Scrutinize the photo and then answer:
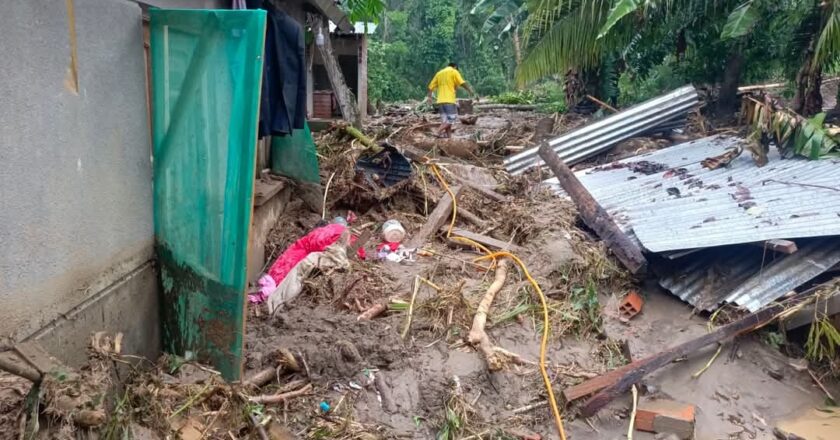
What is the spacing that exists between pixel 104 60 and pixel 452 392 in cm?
289

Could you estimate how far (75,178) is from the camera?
317 centimetres

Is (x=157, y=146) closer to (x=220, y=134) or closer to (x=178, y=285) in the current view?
(x=220, y=134)

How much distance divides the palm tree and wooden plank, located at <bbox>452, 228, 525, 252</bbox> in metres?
3.19

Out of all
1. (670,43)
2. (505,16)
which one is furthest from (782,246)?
(505,16)

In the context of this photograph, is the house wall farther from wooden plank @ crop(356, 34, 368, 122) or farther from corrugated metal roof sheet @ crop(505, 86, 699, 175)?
corrugated metal roof sheet @ crop(505, 86, 699, 175)

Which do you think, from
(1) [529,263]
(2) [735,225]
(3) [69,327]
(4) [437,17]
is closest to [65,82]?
(3) [69,327]

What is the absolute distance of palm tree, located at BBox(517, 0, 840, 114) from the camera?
308 inches

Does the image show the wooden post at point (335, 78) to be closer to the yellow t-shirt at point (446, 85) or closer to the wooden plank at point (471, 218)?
the wooden plank at point (471, 218)

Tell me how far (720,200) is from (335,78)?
5738mm

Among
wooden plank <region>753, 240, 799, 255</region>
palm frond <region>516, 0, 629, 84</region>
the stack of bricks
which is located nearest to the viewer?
the stack of bricks

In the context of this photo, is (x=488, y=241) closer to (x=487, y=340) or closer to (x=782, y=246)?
(x=487, y=340)

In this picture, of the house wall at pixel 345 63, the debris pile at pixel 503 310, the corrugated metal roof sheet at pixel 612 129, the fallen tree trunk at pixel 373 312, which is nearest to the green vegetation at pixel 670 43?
the corrugated metal roof sheet at pixel 612 129

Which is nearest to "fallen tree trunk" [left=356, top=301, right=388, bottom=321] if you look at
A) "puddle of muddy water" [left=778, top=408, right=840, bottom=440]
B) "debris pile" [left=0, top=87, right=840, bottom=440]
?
"debris pile" [left=0, top=87, right=840, bottom=440]

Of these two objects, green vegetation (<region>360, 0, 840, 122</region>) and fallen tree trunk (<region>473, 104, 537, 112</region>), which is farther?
fallen tree trunk (<region>473, 104, 537, 112</region>)
